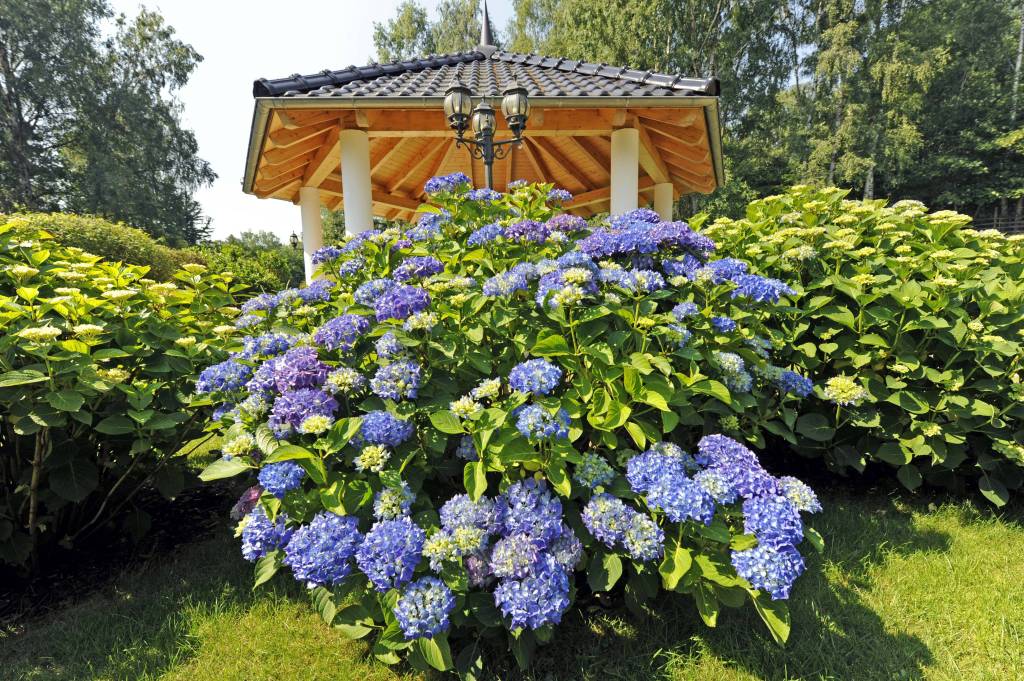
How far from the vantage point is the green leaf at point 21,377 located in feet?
5.16

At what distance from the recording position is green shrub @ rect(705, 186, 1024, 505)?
226cm

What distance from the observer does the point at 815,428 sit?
7.63 feet

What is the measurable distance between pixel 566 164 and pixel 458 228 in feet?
17.0

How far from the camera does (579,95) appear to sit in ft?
13.0

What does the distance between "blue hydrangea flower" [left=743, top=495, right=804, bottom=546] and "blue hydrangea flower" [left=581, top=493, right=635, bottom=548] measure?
329mm

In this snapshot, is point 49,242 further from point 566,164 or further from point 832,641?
point 566,164

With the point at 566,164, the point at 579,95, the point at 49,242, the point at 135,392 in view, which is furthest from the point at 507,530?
the point at 566,164

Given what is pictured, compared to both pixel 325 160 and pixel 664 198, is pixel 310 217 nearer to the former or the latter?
pixel 325 160

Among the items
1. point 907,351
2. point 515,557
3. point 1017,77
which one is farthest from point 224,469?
point 1017,77

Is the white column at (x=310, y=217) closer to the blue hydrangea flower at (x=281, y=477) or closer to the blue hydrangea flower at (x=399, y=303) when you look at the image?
the blue hydrangea flower at (x=399, y=303)

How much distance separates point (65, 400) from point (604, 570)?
1.91 metres

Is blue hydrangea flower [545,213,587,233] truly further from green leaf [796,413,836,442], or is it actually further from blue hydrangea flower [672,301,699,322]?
green leaf [796,413,836,442]

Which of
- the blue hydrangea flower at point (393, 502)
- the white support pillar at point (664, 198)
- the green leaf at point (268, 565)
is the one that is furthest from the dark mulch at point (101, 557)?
the white support pillar at point (664, 198)

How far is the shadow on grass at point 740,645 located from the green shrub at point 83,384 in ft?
5.67
